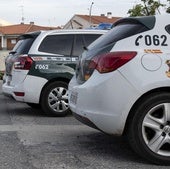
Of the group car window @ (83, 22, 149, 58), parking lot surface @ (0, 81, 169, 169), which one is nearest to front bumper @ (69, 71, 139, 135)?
car window @ (83, 22, 149, 58)

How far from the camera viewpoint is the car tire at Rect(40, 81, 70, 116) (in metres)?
9.33

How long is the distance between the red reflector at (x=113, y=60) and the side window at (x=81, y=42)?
412 centimetres

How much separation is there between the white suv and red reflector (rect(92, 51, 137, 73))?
3853mm

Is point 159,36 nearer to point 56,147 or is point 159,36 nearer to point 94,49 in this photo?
point 94,49

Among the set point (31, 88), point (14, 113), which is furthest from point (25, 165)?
point (14, 113)

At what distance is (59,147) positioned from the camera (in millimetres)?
6410

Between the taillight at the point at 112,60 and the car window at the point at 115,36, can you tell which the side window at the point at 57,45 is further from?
the taillight at the point at 112,60

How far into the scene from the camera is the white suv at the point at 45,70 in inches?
364

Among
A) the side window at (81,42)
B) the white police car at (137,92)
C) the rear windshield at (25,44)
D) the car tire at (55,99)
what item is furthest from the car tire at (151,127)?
the rear windshield at (25,44)

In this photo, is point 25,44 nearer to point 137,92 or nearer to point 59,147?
point 59,147

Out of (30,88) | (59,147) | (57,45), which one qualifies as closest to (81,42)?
(57,45)

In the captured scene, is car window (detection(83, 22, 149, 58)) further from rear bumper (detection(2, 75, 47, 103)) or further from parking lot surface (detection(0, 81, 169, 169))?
rear bumper (detection(2, 75, 47, 103))

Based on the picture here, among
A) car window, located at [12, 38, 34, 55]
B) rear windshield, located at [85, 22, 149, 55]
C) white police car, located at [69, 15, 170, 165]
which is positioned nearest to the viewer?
white police car, located at [69, 15, 170, 165]

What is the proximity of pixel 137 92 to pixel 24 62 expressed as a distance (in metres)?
4.28
